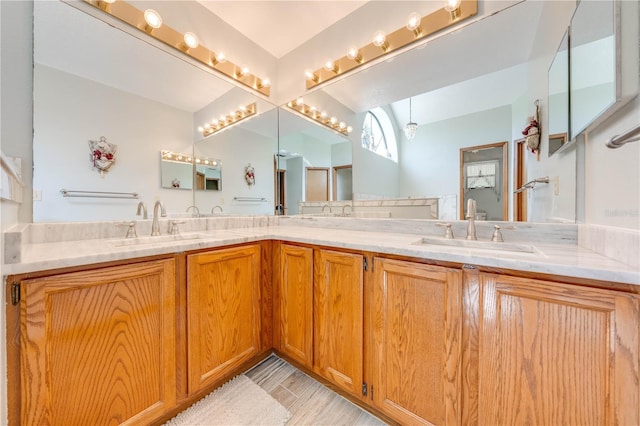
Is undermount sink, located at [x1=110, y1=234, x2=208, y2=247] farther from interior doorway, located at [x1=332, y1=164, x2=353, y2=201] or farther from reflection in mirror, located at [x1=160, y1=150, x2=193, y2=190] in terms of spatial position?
interior doorway, located at [x1=332, y1=164, x2=353, y2=201]

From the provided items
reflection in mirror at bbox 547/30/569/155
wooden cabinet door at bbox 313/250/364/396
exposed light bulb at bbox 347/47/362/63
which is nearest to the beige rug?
wooden cabinet door at bbox 313/250/364/396

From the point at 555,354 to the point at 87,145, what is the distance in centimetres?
237

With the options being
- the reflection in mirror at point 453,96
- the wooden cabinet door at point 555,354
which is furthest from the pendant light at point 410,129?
the wooden cabinet door at point 555,354

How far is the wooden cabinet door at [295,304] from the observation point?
4.67ft

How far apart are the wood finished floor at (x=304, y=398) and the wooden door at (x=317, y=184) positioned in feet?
4.52

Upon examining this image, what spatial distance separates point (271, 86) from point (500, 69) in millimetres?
2000

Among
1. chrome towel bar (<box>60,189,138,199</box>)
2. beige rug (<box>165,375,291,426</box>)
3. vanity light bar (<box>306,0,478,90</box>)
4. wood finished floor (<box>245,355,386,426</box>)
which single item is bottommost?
wood finished floor (<box>245,355,386,426</box>)

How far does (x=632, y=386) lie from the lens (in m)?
0.64

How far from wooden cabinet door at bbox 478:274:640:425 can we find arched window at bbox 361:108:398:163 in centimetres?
116

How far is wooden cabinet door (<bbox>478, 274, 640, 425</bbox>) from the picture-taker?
660mm

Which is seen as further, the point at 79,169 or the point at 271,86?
the point at 271,86

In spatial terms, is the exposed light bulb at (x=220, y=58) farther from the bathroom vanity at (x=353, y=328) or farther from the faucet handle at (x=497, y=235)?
the faucet handle at (x=497, y=235)

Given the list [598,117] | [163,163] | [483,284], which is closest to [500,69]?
[598,117]

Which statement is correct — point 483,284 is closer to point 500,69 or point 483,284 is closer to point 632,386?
point 632,386
